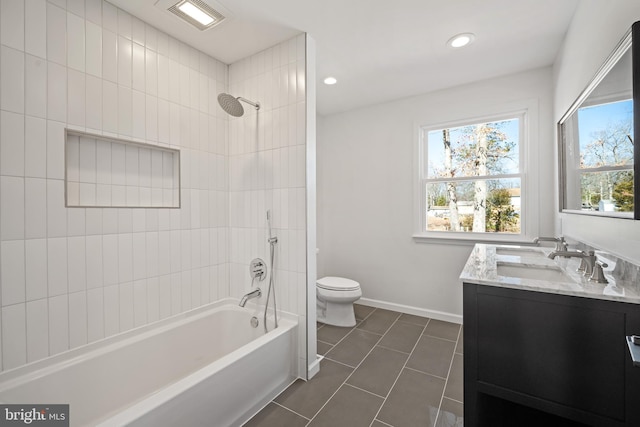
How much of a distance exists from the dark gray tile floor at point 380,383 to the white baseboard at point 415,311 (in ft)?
Answer: 0.34

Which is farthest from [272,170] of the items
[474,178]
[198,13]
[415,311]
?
[415,311]

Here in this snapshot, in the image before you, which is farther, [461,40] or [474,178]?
[474,178]

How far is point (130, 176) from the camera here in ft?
6.09

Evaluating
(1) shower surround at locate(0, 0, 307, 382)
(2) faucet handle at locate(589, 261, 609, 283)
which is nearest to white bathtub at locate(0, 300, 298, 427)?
(1) shower surround at locate(0, 0, 307, 382)

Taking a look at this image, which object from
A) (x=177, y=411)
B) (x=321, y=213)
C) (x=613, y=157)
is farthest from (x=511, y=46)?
(x=177, y=411)

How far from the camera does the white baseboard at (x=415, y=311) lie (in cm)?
285

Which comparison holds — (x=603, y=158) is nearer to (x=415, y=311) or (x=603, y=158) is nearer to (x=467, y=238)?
(x=467, y=238)

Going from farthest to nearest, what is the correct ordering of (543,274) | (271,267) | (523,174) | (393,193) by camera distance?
(393,193)
(523,174)
(271,267)
(543,274)

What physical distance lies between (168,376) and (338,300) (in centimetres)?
155

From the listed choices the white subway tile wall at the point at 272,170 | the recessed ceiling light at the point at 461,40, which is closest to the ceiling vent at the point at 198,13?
the white subway tile wall at the point at 272,170

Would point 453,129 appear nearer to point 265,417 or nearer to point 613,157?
point 613,157

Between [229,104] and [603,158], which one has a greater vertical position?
[229,104]

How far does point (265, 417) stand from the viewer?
5.24ft

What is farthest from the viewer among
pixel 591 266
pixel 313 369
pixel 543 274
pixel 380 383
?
pixel 313 369
